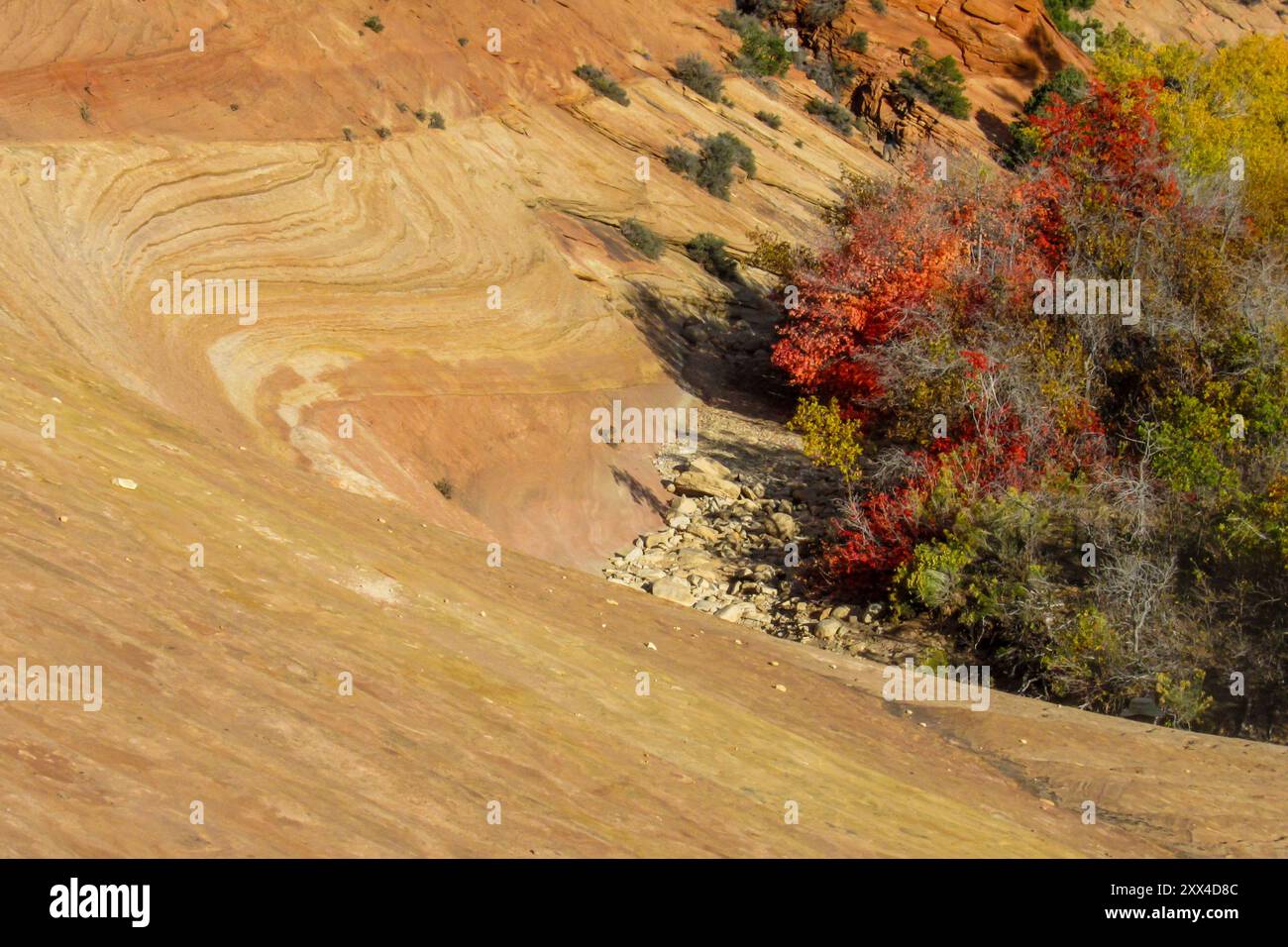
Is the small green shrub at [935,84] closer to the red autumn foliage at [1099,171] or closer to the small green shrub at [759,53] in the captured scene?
the small green shrub at [759,53]

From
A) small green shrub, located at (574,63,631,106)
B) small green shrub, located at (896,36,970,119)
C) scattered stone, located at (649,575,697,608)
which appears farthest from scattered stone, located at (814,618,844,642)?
small green shrub, located at (896,36,970,119)

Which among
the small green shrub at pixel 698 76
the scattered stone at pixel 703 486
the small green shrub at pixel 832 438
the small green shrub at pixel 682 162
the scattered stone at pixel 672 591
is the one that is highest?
the small green shrub at pixel 698 76

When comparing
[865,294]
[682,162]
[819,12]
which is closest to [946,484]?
[865,294]

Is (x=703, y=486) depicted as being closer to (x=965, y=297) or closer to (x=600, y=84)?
(x=965, y=297)

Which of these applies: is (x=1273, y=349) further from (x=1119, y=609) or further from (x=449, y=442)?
(x=449, y=442)

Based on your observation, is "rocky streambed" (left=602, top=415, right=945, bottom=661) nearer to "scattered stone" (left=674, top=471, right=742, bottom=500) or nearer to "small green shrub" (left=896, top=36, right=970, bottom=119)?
"scattered stone" (left=674, top=471, right=742, bottom=500)

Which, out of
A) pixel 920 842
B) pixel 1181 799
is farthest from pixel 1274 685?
pixel 920 842

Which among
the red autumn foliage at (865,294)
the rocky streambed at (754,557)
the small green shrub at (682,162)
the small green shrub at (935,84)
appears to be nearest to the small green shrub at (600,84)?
the small green shrub at (682,162)
